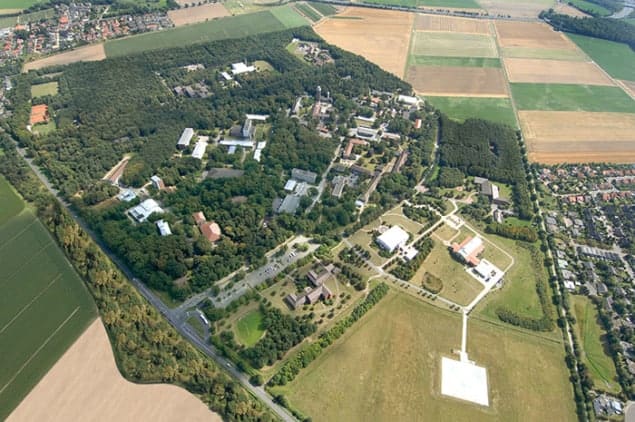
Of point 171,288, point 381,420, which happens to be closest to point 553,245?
point 381,420

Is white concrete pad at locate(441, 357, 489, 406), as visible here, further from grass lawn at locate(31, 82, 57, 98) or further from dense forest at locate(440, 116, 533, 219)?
grass lawn at locate(31, 82, 57, 98)

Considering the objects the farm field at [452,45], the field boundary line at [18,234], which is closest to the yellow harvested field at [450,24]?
the farm field at [452,45]

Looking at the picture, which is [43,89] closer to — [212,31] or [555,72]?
[212,31]

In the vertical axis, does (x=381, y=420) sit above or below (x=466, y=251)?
below

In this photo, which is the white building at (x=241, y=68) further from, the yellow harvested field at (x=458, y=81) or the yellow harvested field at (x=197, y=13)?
the yellow harvested field at (x=458, y=81)

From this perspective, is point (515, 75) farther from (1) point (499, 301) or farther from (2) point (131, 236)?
(2) point (131, 236)

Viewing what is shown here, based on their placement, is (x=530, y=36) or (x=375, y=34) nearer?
(x=375, y=34)

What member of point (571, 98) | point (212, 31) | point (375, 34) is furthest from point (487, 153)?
point (212, 31)
